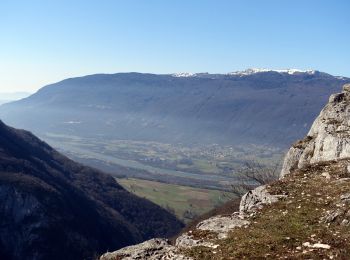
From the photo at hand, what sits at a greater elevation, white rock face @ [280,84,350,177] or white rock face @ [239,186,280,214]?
white rock face @ [280,84,350,177]

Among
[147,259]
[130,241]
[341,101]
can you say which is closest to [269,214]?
[147,259]

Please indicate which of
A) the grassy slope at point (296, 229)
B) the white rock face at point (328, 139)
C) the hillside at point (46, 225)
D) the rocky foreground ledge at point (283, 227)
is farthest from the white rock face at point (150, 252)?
the hillside at point (46, 225)

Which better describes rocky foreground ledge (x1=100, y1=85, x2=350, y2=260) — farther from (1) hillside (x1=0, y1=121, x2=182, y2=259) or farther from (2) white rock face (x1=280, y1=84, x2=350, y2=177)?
(1) hillside (x1=0, y1=121, x2=182, y2=259)

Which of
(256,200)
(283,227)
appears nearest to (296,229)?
(283,227)

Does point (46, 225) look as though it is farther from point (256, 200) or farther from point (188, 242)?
point (188, 242)

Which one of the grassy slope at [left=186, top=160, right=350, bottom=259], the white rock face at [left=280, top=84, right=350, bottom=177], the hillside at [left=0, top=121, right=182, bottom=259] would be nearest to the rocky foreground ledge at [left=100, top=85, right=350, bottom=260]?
the grassy slope at [left=186, top=160, right=350, bottom=259]

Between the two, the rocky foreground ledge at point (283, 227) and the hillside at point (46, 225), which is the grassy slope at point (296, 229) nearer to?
the rocky foreground ledge at point (283, 227)
